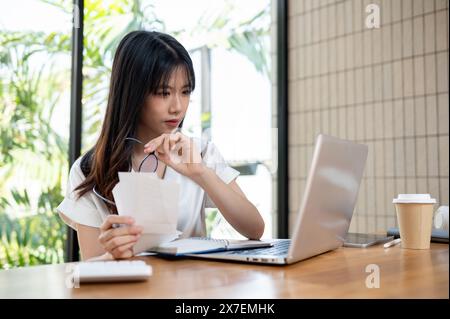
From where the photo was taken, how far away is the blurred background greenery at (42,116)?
229cm

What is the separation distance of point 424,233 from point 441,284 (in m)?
0.47

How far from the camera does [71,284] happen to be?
78 centimetres

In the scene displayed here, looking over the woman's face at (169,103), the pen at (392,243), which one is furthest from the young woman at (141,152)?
the pen at (392,243)

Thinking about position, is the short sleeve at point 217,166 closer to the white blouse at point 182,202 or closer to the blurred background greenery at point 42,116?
the white blouse at point 182,202

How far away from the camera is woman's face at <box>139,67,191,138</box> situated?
5.03 feet

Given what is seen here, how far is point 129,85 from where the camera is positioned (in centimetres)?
151

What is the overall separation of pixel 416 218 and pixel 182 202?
28.2 inches

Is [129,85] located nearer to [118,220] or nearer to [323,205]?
[118,220]

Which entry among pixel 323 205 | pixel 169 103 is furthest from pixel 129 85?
pixel 323 205

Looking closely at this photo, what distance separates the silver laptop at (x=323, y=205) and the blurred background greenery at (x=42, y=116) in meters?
1.55

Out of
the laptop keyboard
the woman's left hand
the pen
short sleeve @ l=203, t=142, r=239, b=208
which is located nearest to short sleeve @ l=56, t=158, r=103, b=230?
the woman's left hand

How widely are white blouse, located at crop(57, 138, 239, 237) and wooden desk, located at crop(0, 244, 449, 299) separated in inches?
16.8
